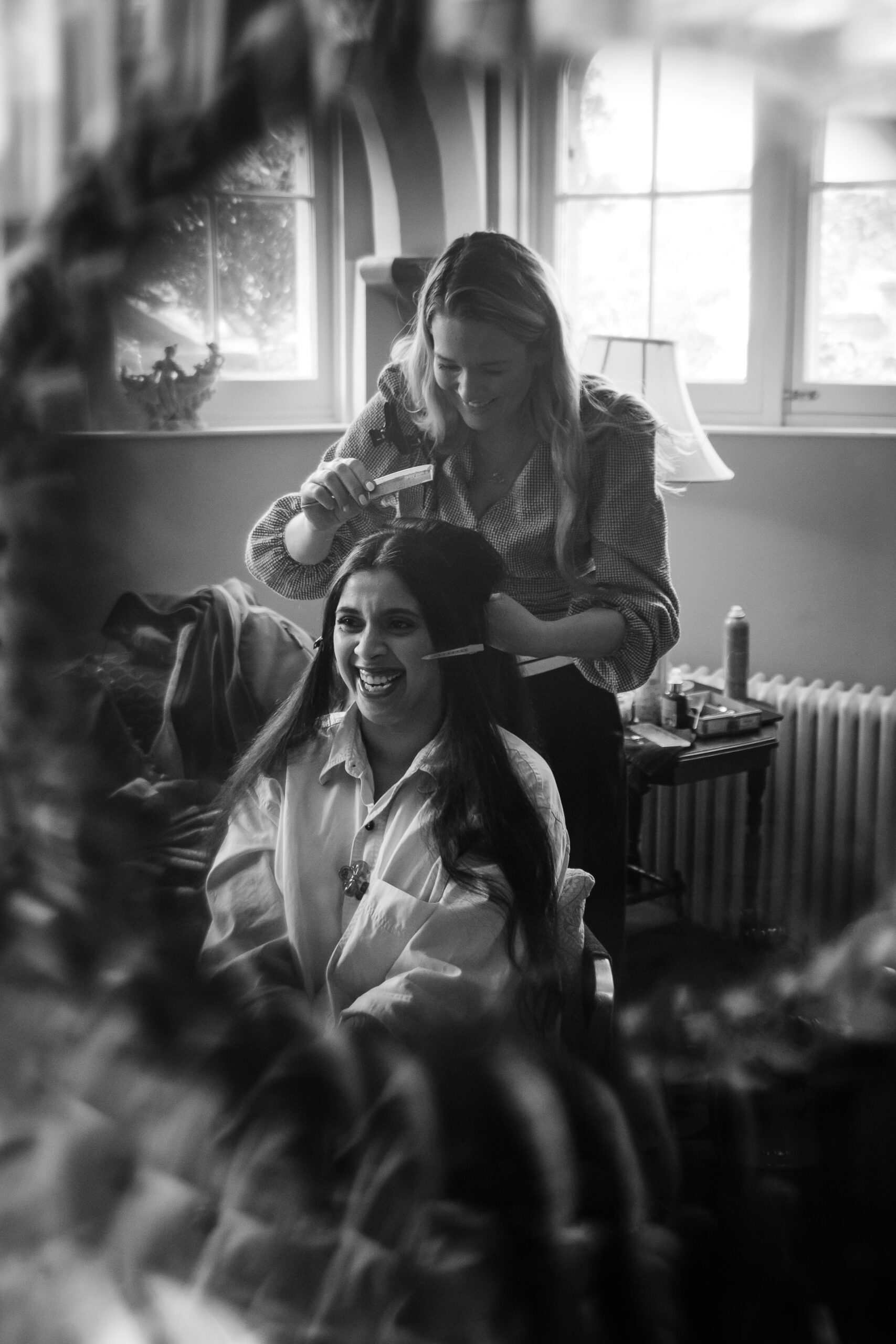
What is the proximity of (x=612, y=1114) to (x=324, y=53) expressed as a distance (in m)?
0.57

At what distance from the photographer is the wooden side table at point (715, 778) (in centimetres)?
72

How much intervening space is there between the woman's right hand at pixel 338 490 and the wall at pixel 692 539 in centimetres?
1

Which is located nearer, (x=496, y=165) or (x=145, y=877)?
(x=496, y=165)

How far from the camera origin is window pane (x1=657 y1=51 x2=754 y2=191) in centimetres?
58

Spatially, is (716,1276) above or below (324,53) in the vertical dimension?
below

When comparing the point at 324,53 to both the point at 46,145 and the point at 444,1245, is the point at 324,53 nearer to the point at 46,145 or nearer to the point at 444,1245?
the point at 46,145

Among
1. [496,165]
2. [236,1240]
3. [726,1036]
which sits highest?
[496,165]

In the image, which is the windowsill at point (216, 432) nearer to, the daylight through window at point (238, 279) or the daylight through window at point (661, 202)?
the daylight through window at point (238, 279)

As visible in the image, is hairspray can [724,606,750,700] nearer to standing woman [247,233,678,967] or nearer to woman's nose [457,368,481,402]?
standing woman [247,233,678,967]

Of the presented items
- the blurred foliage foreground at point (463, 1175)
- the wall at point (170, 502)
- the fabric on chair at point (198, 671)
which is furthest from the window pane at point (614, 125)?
the blurred foliage foreground at point (463, 1175)

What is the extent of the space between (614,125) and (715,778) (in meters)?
0.39

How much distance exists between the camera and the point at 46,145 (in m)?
0.69

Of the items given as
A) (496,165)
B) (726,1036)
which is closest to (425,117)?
(496,165)

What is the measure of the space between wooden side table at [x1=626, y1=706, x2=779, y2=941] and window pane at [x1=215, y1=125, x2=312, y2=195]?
0.38 m
